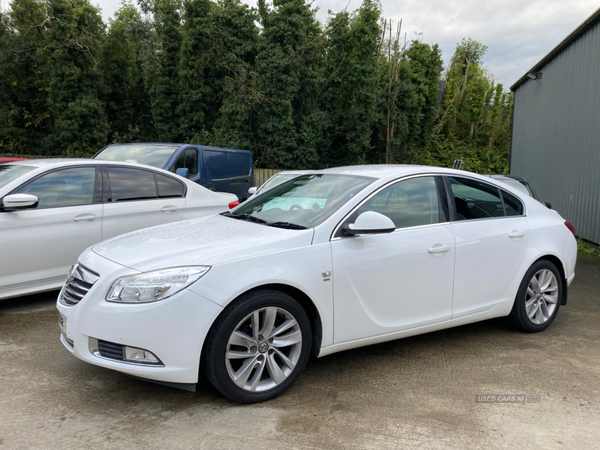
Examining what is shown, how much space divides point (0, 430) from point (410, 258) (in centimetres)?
286

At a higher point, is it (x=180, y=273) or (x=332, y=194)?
(x=332, y=194)

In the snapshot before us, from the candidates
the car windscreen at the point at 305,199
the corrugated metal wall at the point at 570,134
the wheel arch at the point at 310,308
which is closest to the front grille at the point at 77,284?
the wheel arch at the point at 310,308

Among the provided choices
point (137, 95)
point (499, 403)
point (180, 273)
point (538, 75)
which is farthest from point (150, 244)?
point (137, 95)

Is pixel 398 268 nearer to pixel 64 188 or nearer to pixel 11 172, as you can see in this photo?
pixel 64 188

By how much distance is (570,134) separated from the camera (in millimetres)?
11883

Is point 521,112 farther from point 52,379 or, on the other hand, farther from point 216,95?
point 52,379

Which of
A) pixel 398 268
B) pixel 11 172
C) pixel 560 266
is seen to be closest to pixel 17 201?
pixel 11 172

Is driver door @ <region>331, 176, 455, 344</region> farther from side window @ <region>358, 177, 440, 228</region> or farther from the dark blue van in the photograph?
the dark blue van

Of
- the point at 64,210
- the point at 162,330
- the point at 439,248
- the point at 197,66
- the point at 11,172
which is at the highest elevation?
the point at 197,66

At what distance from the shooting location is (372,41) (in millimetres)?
19594

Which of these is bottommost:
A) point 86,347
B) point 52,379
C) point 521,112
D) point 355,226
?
point 52,379

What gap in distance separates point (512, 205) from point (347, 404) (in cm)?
255

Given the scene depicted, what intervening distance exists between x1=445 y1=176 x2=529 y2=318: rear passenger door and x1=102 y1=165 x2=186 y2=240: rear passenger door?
11.2ft

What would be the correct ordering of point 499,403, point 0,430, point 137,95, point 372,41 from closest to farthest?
1. point 0,430
2. point 499,403
3. point 372,41
4. point 137,95
